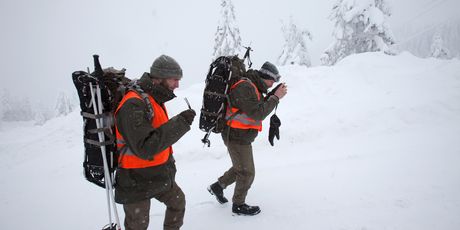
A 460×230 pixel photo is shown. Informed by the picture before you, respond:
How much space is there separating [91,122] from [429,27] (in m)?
121

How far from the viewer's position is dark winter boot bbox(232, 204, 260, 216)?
4.35 meters

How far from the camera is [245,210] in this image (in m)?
4.36

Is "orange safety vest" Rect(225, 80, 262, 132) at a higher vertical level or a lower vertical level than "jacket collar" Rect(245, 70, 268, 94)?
lower

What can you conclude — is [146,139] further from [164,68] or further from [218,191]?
[218,191]

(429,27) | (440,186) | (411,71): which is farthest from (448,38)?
(440,186)

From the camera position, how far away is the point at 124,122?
8.48 ft

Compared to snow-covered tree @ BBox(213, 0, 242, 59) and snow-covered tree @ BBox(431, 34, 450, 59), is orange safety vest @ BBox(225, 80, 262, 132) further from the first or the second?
snow-covered tree @ BBox(431, 34, 450, 59)

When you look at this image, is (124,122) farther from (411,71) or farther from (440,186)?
(411,71)

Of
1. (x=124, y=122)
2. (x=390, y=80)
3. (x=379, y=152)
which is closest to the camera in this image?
(x=124, y=122)

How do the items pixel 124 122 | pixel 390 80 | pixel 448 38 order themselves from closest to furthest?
pixel 124 122
pixel 390 80
pixel 448 38

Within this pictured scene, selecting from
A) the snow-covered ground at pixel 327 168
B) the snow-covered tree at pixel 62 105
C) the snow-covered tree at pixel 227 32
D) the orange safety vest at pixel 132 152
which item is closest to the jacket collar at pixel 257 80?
the orange safety vest at pixel 132 152

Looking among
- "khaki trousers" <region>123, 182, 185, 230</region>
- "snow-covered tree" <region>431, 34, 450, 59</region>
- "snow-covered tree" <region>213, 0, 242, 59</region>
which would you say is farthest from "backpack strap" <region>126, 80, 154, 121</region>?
"snow-covered tree" <region>431, 34, 450, 59</region>

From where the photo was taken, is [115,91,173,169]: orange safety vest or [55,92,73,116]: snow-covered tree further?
[55,92,73,116]: snow-covered tree

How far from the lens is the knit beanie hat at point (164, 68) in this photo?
9.72 feet
